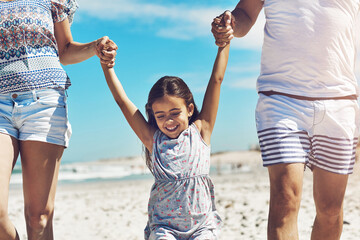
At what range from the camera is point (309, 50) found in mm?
2668

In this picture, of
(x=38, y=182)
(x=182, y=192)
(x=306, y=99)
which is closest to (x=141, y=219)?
(x=38, y=182)

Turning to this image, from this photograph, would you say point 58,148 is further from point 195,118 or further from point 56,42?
point 195,118

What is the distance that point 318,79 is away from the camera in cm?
266

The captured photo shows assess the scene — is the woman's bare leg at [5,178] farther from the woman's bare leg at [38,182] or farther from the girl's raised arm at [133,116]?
the girl's raised arm at [133,116]

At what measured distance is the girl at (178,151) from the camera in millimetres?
2668

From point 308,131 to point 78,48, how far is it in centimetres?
178

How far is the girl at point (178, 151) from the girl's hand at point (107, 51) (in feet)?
0.16

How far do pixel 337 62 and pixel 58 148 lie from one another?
1.96 metres

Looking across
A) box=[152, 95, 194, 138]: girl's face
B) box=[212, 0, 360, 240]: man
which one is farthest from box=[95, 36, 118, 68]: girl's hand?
box=[212, 0, 360, 240]: man

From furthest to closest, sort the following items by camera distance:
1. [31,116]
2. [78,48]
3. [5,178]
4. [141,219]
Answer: [141,219]
[78,48]
[31,116]
[5,178]

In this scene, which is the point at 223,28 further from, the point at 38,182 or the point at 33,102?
the point at 38,182

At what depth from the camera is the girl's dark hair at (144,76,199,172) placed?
9.27 ft

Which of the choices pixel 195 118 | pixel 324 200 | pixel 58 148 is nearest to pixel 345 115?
pixel 324 200

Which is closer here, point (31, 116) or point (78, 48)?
Answer: point (31, 116)
